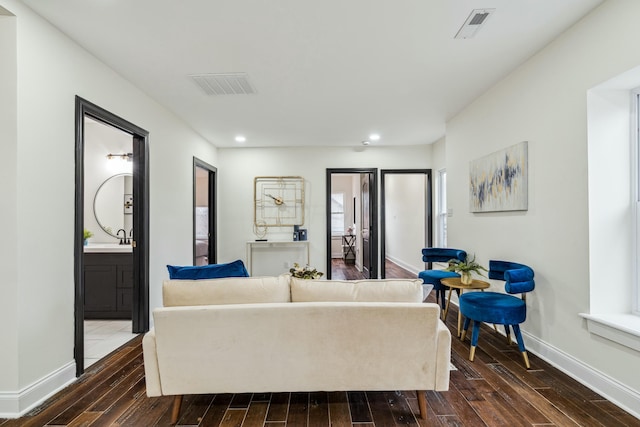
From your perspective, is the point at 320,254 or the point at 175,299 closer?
the point at 175,299

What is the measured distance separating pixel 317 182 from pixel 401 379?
4529mm

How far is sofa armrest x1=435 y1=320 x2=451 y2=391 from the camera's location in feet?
6.21

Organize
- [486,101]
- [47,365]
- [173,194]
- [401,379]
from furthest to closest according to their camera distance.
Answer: [173,194] < [486,101] < [47,365] < [401,379]

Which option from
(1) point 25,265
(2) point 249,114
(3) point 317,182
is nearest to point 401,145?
(3) point 317,182

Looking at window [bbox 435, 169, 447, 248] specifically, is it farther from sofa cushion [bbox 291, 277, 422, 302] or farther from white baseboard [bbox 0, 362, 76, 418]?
white baseboard [bbox 0, 362, 76, 418]

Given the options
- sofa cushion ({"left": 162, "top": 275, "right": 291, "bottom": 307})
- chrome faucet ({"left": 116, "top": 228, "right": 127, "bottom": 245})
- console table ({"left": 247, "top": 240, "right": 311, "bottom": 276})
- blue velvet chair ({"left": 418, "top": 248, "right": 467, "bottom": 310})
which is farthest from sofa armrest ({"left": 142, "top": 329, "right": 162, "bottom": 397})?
console table ({"left": 247, "top": 240, "right": 311, "bottom": 276})

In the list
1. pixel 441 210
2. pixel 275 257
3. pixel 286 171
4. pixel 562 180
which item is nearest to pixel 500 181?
pixel 562 180

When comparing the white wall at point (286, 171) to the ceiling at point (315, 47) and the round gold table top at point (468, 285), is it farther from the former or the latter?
the round gold table top at point (468, 285)

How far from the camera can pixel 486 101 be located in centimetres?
357

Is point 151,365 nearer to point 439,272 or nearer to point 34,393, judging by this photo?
point 34,393

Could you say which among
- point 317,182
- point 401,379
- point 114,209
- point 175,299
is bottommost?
point 401,379

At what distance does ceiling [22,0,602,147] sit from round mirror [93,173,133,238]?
1.29m

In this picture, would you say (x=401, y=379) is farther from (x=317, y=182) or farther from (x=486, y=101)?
(x=317, y=182)

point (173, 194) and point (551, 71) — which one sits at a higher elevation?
point (551, 71)
